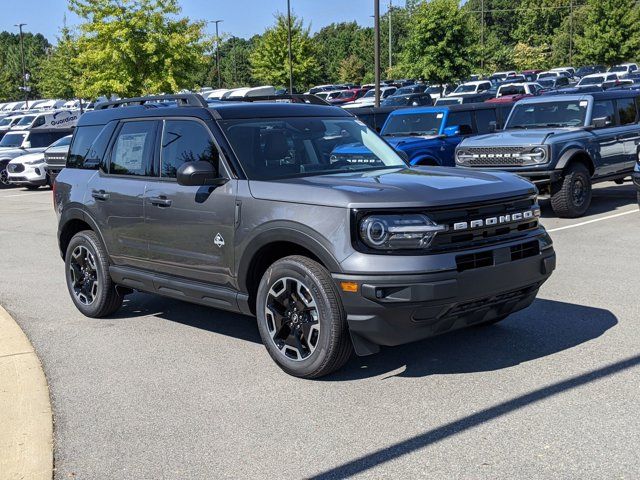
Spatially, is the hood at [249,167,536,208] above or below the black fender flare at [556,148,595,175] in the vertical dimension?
above

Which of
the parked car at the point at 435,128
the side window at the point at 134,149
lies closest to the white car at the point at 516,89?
the parked car at the point at 435,128

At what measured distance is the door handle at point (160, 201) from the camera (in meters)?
6.25

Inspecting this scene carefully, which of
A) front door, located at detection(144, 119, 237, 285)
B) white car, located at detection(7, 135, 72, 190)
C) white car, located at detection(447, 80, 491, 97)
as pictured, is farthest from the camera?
white car, located at detection(447, 80, 491, 97)

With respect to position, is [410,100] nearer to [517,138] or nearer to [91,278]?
[517,138]

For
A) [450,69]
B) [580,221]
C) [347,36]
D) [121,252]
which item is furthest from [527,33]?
[121,252]

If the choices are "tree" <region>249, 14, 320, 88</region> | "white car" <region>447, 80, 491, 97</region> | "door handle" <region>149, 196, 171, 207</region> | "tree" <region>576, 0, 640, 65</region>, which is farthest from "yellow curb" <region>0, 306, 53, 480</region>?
"tree" <region>576, 0, 640, 65</region>

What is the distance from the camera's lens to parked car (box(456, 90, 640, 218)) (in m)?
12.3

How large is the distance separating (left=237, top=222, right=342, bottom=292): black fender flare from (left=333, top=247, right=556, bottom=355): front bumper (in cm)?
16

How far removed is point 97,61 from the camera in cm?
3164

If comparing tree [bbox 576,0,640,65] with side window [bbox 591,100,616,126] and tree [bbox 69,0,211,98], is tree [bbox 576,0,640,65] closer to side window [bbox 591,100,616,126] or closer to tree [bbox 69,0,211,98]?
tree [bbox 69,0,211,98]

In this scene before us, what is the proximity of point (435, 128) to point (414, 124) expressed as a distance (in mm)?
462

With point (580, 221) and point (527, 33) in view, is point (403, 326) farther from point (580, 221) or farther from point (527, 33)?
point (527, 33)

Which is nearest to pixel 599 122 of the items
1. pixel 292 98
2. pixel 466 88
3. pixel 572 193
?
pixel 572 193

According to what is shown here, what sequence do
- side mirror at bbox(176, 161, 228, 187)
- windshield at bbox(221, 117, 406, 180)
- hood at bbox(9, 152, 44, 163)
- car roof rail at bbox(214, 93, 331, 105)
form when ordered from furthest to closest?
1. hood at bbox(9, 152, 44, 163)
2. car roof rail at bbox(214, 93, 331, 105)
3. windshield at bbox(221, 117, 406, 180)
4. side mirror at bbox(176, 161, 228, 187)
